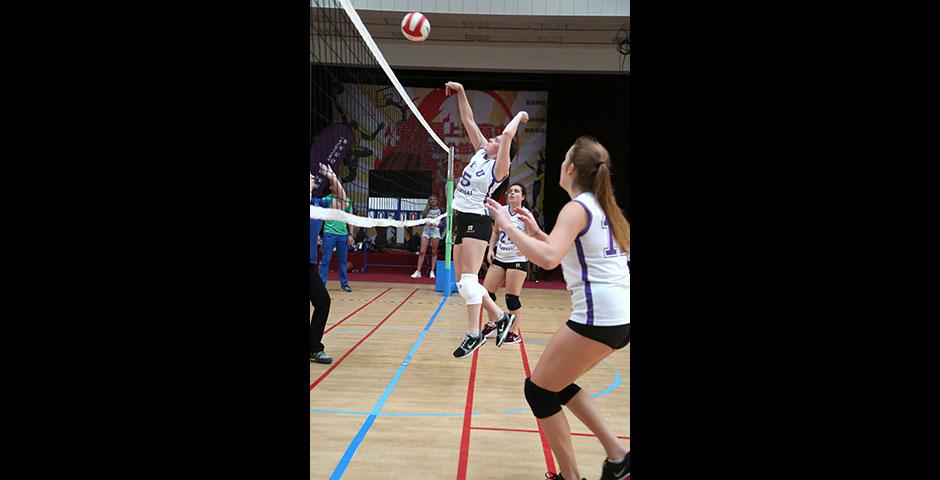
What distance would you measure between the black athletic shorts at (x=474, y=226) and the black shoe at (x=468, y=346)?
2.74ft

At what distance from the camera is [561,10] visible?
1009 centimetres

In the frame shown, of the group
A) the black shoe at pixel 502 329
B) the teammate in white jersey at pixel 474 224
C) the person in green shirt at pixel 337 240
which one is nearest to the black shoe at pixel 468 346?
the teammate in white jersey at pixel 474 224

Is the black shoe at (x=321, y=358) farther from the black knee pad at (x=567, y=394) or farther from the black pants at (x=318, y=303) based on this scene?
the black knee pad at (x=567, y=394)

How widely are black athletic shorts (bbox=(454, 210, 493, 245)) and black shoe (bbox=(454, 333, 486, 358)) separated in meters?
0.84

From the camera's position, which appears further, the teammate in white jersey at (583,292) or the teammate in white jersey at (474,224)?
the teammate in white jersey at (474,224)

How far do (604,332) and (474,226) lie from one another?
2712mm

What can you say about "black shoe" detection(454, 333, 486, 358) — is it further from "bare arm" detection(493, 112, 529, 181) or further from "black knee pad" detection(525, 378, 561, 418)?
"black knee pad" detection(525, 378, 561, 418)

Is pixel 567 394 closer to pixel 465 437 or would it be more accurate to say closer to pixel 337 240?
pixel 465 437

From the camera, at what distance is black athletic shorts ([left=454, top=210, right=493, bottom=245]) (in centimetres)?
467

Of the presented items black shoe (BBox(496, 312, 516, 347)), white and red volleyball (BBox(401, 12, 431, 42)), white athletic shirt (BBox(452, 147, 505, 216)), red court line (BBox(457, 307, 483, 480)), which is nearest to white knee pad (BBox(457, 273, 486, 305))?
black shoe (BBox(496, 312, 516, 347))

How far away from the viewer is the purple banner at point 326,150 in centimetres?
481
